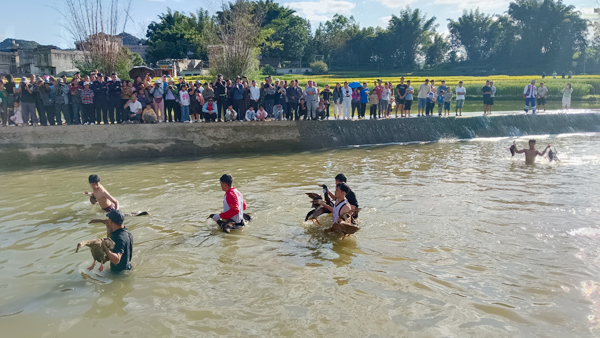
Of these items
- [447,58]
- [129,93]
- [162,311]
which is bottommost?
[162,311]

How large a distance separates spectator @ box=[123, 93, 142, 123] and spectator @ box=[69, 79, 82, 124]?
1.48m

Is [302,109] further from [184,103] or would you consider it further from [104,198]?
A: [104,198]

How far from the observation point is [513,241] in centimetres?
737

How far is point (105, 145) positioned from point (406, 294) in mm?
12430

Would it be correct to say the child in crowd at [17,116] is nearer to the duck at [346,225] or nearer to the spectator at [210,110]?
the spectator at [210,110]

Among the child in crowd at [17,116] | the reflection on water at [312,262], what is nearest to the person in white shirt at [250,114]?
the reflection on water at [312,262]

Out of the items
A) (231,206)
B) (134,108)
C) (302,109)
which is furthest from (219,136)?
(231,206)

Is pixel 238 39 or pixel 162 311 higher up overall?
pixel 238 39

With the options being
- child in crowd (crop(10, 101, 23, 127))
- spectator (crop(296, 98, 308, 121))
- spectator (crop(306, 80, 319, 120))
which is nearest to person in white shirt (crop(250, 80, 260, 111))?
Result: spectator (crop(296, 98, 308, 121))

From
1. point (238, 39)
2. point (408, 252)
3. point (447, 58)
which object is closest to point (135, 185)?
point (408, 252)

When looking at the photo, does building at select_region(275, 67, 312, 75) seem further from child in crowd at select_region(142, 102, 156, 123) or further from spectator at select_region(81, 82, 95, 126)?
spectator at select_region(81, 82, 95, 126)

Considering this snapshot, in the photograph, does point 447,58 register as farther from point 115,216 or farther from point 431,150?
point 115,216

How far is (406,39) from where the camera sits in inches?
2886

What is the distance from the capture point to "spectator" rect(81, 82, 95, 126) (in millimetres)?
14515
